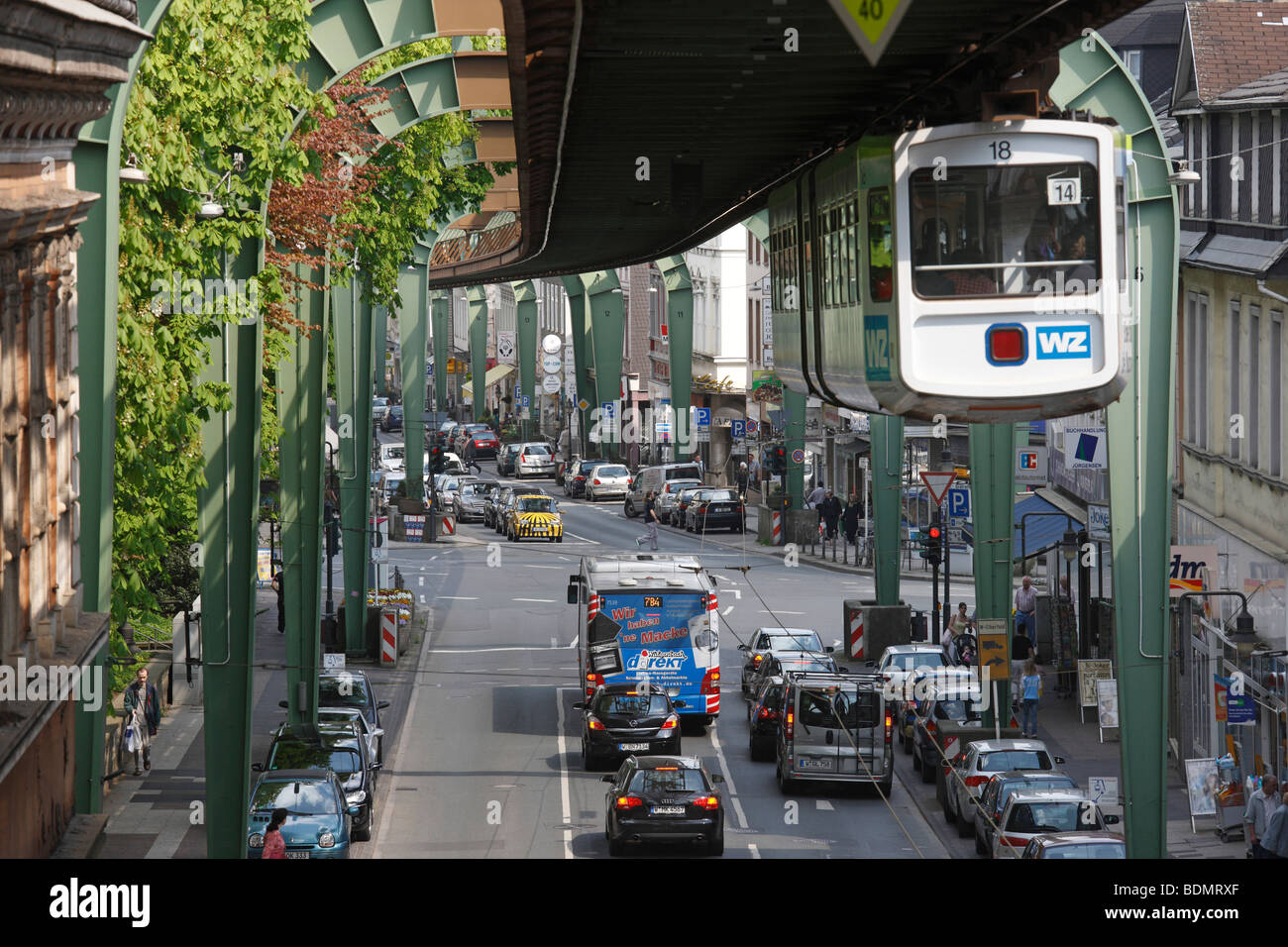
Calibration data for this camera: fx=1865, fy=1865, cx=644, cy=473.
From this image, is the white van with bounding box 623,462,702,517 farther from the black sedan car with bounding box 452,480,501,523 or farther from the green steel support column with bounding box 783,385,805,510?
the green steel support column with bounding box 783,385,805,510

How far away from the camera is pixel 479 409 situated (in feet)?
413

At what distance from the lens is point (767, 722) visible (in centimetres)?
3203

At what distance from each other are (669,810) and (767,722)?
788cm

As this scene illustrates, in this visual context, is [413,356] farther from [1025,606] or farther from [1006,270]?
[1006,270]

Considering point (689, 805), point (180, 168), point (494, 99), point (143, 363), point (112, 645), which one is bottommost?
point (689, 805)

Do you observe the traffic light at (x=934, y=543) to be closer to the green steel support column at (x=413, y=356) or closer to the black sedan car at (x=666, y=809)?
the black sedan car at (x=666, y=809)

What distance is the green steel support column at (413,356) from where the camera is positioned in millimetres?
61294

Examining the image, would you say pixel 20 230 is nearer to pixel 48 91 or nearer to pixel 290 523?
pixel 48 91

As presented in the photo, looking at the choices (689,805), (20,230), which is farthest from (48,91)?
(689,805)

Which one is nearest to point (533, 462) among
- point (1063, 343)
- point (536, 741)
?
point (536, 741)

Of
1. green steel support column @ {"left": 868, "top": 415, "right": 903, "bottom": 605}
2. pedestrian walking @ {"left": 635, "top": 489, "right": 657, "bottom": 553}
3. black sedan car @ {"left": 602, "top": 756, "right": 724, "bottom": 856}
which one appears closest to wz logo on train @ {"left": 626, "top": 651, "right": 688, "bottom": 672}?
green steel support column @ {"left": 868, "top": 415, "right": 903, "bottom": 605}

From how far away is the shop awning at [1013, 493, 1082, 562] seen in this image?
42.0 meters

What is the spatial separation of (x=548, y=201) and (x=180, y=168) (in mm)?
12643
